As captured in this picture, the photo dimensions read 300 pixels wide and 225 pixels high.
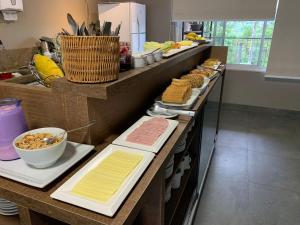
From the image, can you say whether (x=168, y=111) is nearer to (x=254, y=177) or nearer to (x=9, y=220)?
(x=9, y=220)

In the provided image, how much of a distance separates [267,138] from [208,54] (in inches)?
51.4

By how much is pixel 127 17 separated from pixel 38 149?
131 inches

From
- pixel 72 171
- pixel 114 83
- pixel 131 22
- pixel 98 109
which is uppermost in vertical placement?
pixel 131 22

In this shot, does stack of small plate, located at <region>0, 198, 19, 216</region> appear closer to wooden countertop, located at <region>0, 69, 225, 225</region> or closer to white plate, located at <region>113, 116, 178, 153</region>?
wooden countertop, located at <region>0, 69, 225, 225</region>

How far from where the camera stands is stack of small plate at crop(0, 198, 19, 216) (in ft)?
2.82

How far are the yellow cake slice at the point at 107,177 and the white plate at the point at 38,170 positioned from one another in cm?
8

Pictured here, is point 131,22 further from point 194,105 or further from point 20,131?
point 20,131

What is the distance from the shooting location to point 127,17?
11.8 feet

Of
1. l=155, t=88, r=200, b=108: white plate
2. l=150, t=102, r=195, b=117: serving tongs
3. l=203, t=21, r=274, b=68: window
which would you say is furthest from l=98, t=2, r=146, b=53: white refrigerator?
l=150, t=102, r=195, b=117: serving tongs

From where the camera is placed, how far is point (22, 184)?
688 millimetres

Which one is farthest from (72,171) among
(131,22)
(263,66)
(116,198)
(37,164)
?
(263,66)

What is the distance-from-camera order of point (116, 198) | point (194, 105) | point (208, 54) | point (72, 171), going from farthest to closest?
1. point (208, 54)
2. point (194, 105)
3. point (72, 171)
4. point (116, 198)

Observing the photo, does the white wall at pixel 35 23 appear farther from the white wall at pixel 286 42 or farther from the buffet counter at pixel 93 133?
the white wall at pixel 286 42

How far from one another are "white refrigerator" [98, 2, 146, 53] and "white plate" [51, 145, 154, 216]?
2.97m
